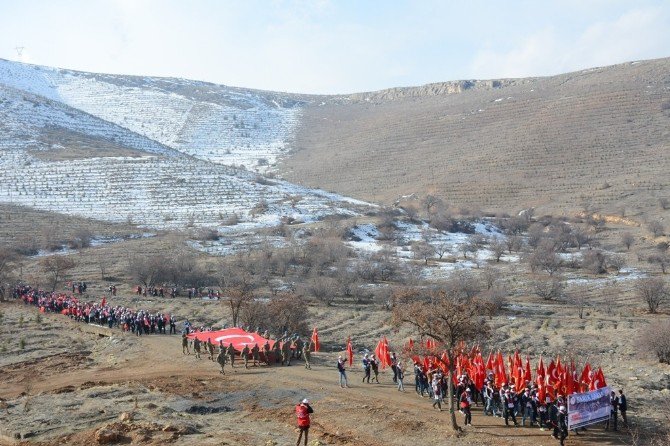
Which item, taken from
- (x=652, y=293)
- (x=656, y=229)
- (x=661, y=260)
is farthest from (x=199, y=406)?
(x=656, y=229)

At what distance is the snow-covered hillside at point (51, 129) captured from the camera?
103 metres

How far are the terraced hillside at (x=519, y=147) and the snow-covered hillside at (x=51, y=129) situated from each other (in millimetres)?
31320

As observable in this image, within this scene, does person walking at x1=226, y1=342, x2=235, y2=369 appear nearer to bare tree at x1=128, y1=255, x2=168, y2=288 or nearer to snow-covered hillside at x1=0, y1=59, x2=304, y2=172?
bare tree at x1=128, y1=255, x2=168, y2=288

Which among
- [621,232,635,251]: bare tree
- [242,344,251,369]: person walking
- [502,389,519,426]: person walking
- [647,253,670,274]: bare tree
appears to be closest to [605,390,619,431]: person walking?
[502,389,519,426]: person walking

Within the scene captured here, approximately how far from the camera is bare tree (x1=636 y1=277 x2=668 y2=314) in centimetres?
3934

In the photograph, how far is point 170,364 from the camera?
25.4 m

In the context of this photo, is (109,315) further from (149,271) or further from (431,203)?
(431,203)

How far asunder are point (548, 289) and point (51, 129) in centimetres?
9265

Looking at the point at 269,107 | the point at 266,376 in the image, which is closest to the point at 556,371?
the point at 266,376

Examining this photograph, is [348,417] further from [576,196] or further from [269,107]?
[269,107]

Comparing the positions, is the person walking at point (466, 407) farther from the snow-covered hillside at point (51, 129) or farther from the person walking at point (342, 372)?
the snow-covered hillside at point (51, 129)

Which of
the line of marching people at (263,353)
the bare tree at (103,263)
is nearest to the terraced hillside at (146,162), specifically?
the bare tree at (103,263)

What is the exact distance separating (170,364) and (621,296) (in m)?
31.9

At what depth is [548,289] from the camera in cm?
4559
